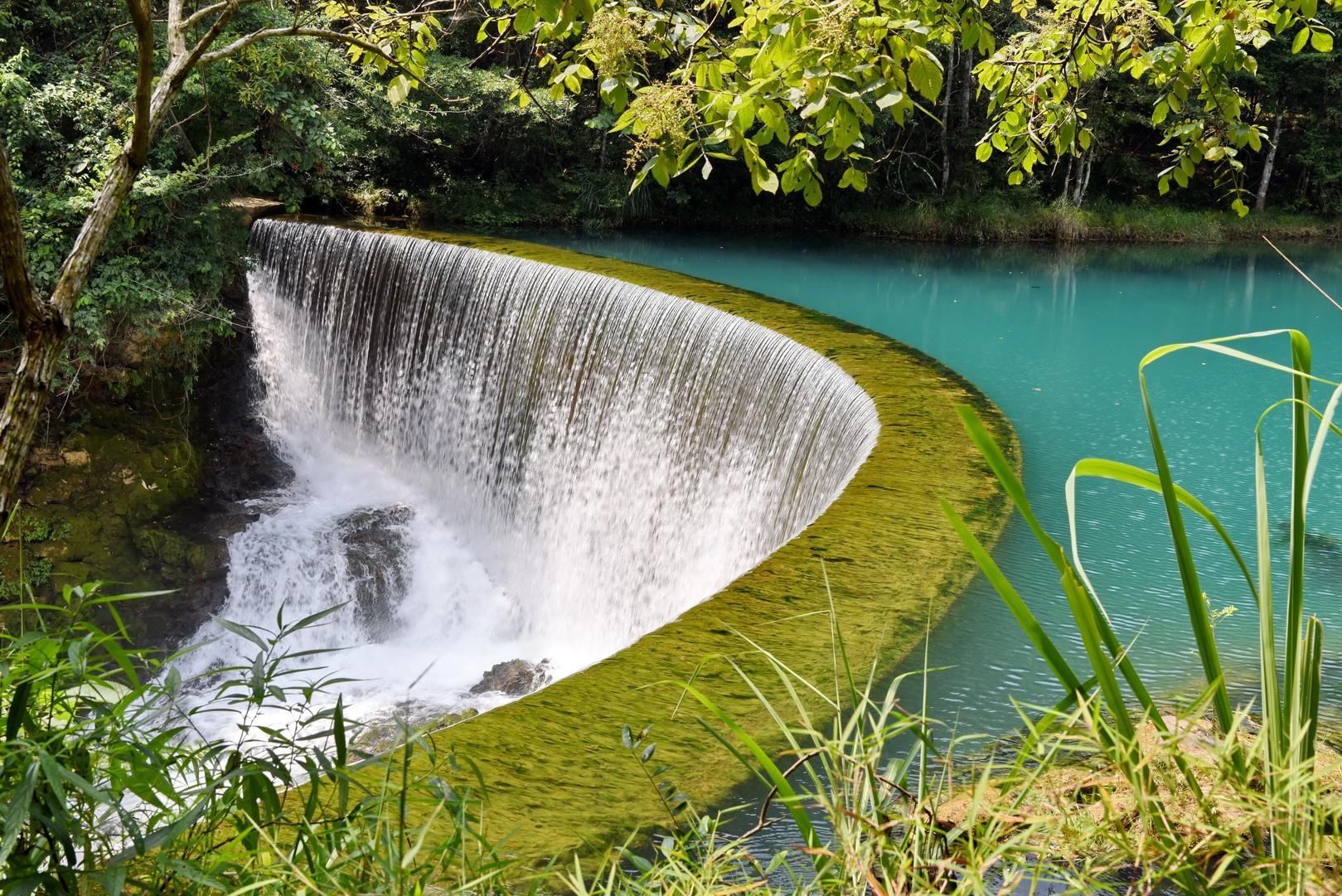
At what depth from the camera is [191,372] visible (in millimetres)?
8641

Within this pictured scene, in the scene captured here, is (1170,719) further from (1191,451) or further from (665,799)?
(1191,451)

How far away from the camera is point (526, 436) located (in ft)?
26.8

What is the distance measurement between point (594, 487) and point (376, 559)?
6.16 ft

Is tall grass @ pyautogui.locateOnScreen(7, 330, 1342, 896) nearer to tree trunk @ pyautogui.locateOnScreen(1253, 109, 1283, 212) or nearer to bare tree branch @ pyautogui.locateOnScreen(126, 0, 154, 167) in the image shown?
bare tree branch @ pyautogui.locateOnScreen(126, 0, 154, 167)

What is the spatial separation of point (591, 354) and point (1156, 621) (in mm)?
4787

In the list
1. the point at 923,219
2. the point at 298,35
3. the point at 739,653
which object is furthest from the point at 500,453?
the point at 923,219

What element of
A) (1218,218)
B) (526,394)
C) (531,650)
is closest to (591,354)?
(526,394)

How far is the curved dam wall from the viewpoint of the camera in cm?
611

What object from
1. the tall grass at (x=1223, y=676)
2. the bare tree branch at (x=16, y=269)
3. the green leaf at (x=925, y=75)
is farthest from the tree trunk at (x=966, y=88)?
the tall grass at (x=1223, y=676)

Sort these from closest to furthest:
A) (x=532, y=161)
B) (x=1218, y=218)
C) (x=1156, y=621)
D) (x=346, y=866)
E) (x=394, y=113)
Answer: (x=346, y=866) → (x=1156, y=621) → (x=394, y=113) → (x=532, y=161) → (x=1218, y=218)

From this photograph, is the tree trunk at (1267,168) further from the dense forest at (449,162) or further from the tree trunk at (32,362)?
the tree trunk at (32,362)

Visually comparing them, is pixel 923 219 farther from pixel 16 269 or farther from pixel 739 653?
pixel 16 269

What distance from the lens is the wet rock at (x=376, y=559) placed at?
7.73 metres

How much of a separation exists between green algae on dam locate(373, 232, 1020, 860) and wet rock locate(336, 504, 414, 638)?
4205 mm
